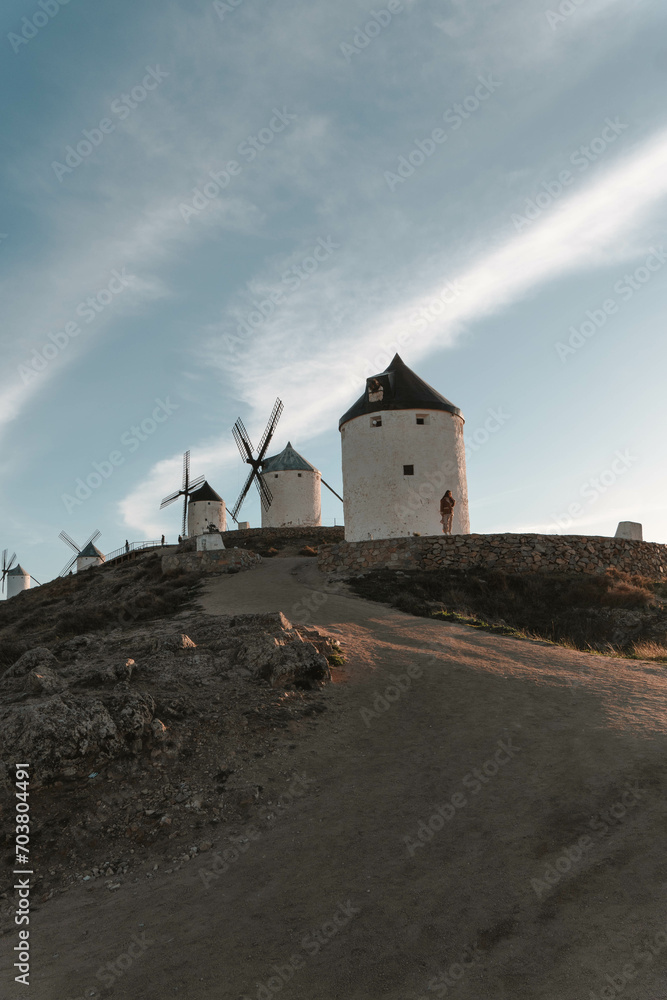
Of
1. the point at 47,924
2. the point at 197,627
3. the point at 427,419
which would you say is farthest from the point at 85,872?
the point at 427,419

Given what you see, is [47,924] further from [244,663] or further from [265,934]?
[244,663]

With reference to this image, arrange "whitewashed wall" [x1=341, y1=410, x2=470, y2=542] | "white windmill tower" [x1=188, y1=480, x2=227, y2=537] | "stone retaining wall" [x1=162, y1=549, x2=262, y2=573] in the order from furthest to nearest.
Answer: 1. "white windmill tower" [x1=188, y1=480, x2=227, y2=537]
2. "whitewashed wall" [x1=341, y1=410, x2=470, y2=542]
3. "stone retaining wall" [x1=162, y1=549, x2=262, y2=573]

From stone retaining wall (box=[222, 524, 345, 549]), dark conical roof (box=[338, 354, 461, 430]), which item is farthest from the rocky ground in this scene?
stone retaining wall (box=[222, 524, 345, 549])

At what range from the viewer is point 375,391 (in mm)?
26469

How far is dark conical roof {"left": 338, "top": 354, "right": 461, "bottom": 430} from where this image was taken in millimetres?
25922

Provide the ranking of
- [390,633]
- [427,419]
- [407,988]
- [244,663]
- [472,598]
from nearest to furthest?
[407,988] < [244,663] < [390,633] < [472,598] < [427,419]

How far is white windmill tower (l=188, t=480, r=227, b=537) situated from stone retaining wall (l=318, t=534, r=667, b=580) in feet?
88.0

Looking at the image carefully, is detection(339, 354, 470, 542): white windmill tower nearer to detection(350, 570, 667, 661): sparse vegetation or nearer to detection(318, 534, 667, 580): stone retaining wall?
detection(318, 534, 667, 580): stone retaining wall

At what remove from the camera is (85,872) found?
624 centimetres

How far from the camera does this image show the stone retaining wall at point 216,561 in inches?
965

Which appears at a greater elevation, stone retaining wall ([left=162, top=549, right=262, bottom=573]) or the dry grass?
stone retaining wall ([left=162, top=549, right=262, bottom=573])

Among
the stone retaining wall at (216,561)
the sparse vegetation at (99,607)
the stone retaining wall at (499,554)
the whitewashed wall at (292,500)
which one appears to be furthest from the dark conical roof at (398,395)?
the whitewashed wall at (292,500)

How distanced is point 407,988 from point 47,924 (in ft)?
10.2

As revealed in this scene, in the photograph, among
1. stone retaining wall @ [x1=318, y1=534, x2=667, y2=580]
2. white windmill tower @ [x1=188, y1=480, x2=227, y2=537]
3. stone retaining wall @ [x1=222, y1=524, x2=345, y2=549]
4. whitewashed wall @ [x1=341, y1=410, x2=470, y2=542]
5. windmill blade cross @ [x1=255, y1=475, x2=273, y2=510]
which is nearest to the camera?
stone retaining wall @ [x1=318, y1=534, x2=667, y2=580]
